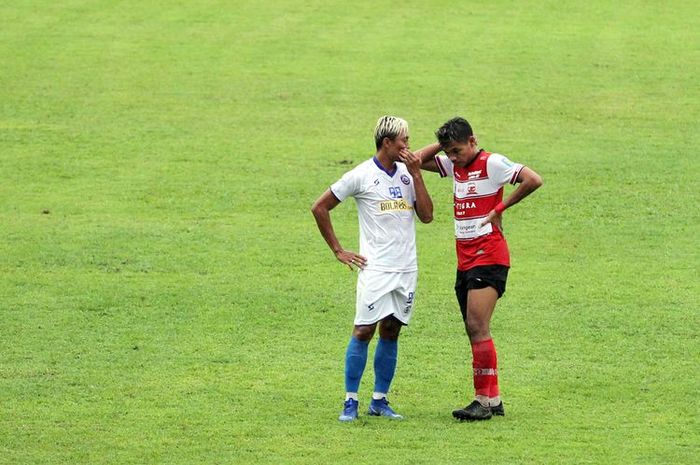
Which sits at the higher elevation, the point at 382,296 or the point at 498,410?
the point at 382,296

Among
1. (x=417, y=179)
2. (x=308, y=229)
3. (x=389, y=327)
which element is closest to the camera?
(x=417, y=179)

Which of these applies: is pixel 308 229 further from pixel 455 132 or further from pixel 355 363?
pixel 455 132

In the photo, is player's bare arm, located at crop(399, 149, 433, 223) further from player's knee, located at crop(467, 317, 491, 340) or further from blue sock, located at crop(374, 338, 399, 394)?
blue sock, located at crop(374, 338, 399, 394)

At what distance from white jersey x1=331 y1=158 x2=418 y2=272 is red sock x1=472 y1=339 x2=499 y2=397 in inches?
33.5

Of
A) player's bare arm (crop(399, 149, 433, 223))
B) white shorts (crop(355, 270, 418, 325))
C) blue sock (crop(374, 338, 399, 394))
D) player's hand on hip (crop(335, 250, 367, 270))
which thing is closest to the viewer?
player's bare arm (crop(399, 149, 433, 223))

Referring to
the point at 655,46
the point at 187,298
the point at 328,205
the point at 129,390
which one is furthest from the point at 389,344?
the point at 655,46

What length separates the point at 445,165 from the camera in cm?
1056

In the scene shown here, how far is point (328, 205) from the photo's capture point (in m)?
10.2

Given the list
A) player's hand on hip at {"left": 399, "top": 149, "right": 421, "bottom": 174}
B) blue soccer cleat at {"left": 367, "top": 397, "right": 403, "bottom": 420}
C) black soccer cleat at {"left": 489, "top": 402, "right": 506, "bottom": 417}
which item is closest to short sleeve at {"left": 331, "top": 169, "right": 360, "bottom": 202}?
player's hand on hip at {"left": 399, "top": 149, "right": 421, "bottom": 174}

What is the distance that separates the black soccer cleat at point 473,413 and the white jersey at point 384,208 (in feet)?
3.94

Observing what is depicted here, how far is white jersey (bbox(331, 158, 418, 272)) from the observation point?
10188 mm

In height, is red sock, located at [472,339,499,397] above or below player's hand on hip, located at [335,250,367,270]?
below

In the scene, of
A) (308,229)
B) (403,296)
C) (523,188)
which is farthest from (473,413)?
(308,229)

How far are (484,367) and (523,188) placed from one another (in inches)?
58.0
